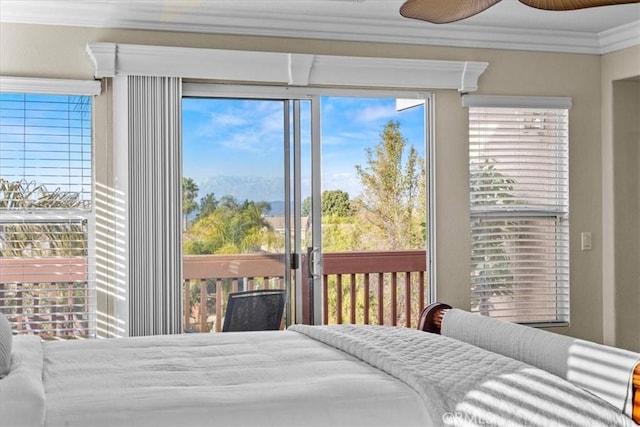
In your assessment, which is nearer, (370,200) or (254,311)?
(254,311)

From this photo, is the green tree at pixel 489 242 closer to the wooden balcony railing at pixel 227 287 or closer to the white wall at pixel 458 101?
the white wall at pixel 458 101

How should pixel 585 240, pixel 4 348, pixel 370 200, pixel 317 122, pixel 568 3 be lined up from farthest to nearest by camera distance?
pixel 585 240
pixel 370 200
pixel 317 122
pixel 568 3
pixel 4 348

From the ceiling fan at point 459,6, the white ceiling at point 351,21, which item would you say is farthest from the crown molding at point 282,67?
the ceiling fan at point 459,6

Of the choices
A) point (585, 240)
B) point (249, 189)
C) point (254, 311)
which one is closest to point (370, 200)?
point (249, 189)

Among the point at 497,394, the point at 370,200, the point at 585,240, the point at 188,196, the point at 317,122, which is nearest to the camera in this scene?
the point at 497,394

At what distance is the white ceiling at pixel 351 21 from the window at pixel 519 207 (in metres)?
0.40

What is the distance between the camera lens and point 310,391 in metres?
2.32

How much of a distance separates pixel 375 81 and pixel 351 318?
151 cm

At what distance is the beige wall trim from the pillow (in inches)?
75.4

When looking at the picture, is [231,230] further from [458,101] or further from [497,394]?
[497,394]

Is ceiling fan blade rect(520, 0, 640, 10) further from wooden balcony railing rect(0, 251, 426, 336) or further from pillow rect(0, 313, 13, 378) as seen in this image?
wooden balcony railing rect(0, 251, 426, 336)

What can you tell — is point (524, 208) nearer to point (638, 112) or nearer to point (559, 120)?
point (559, 120)

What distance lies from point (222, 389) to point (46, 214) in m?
2.40

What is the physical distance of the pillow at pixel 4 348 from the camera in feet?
8.16
